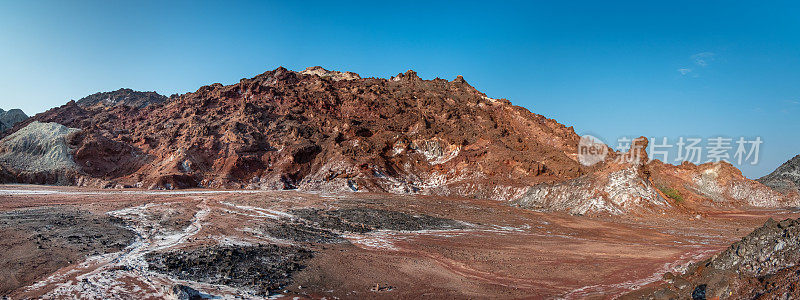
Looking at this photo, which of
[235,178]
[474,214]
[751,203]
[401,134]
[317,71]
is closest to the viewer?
[474,214]

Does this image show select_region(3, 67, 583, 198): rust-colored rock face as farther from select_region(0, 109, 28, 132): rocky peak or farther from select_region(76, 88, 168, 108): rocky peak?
select_region(0, 109, 28, 132): rocky peak

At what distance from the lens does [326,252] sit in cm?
1152

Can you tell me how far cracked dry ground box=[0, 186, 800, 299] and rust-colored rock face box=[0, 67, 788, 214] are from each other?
911 centimetres

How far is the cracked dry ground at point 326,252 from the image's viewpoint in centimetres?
810

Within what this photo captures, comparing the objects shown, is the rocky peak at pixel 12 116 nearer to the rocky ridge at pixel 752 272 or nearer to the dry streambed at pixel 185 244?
the dry streambed at pixel 185 244

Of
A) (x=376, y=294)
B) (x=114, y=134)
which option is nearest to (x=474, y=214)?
(x=376, y=294)

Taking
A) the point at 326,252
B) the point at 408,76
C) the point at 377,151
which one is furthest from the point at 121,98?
the point at 326,252

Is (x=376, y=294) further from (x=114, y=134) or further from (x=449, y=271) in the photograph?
(x=114, y=134)

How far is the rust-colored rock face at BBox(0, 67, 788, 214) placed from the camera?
2958cm

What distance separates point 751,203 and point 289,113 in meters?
46.6

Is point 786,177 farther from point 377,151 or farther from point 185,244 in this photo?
point 185,244

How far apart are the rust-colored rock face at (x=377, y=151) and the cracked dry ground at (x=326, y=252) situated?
29.9ft

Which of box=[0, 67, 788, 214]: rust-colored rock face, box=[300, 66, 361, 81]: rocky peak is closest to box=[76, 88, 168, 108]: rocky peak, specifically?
box=[0, 67, 788, 214]: rust-colored rock face

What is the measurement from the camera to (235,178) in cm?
3941
